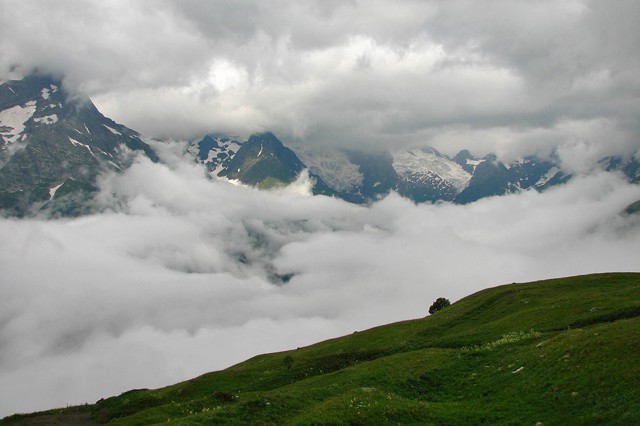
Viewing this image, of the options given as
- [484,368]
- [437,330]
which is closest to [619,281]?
[437,330]

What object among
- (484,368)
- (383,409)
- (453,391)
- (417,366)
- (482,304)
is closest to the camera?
(383,409)

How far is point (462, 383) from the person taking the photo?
38625 millimetres

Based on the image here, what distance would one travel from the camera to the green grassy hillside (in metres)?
29.0

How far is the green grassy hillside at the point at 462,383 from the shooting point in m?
29.0

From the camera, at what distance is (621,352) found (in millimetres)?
32312

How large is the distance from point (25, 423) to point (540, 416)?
47.0 metres

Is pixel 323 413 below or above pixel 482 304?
below

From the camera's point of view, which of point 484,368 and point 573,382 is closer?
point 573,382

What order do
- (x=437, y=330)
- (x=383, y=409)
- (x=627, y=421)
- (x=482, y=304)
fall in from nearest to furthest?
(x=627, y=421) < (x=383, y=409) < (x=437, y=330) < (x=482, y=304)

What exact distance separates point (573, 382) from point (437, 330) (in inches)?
1585

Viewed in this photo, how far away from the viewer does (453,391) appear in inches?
1474

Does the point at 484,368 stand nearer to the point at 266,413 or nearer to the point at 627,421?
the point at 627,421

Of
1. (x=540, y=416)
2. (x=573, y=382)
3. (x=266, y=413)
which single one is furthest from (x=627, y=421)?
(x=266, y=413)

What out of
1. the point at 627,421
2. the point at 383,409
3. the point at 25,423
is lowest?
the point at 627,421
